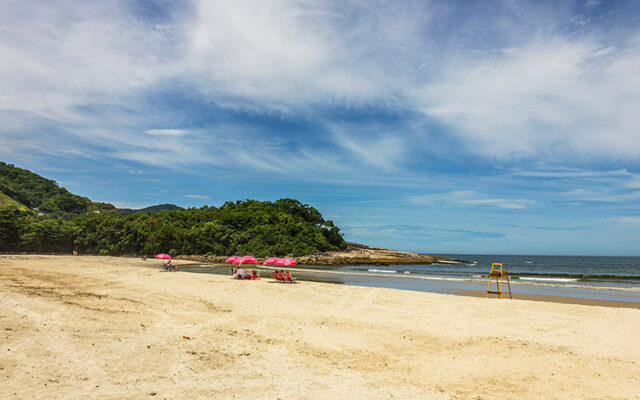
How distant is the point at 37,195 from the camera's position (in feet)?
399

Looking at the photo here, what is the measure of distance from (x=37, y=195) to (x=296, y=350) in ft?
489

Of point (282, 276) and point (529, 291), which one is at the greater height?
point (282, 276)

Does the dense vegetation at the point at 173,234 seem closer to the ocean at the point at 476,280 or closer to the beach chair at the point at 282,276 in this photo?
the ocean at the point at 476,280

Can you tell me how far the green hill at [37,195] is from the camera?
11118 centimetres

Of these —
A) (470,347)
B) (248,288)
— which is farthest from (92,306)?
(470,347)

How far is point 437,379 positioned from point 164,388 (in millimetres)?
5339

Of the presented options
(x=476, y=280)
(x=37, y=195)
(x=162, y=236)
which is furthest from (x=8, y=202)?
(x=476, y=280)

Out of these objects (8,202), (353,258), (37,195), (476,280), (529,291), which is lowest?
(476,280)

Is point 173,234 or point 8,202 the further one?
point 8,202

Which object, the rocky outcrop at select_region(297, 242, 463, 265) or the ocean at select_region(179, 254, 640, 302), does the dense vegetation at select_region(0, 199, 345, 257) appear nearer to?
the rocky outcrop at select_region(297, 242, 463, 265)

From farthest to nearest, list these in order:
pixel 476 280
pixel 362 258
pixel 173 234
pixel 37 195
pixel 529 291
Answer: pixel 37 195 < pixel 362 258 < pixel 173 234 < pixel 476 280 < pixel 529 291

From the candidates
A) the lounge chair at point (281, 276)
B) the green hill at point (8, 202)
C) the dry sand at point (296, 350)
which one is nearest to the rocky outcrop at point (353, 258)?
the lounge chair at point (281, 276)

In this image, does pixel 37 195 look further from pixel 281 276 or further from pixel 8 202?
pixel 281 276

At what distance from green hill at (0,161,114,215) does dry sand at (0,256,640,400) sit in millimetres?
119269
